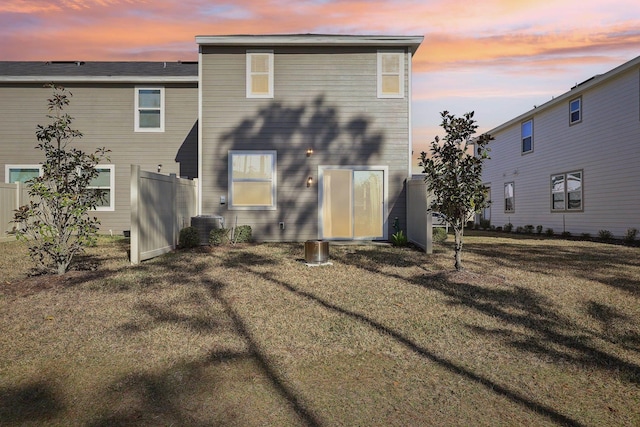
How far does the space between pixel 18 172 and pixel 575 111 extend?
2203 cm

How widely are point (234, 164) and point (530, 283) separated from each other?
9.04 meters

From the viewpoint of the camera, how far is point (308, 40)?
13031 millimetres

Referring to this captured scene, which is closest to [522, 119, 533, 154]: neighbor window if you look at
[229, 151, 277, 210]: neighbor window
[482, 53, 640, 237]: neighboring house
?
[482, 53, 640, 237]: neighboring house

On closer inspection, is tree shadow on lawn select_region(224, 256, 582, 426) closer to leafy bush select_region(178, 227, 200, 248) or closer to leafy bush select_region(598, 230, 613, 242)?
leafy bush select_region(178, 227, 200, 248)

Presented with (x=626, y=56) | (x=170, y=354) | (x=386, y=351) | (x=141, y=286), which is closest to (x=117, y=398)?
(x=170, y=354)

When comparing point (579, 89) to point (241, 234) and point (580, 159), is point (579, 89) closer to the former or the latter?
point (580, 159)

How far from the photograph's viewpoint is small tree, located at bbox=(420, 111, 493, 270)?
758cm

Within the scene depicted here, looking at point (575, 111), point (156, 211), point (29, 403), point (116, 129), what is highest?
point (575, 111)

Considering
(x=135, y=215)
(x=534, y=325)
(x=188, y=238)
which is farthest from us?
(x=188, y=238)

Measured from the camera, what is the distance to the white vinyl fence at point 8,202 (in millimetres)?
13523

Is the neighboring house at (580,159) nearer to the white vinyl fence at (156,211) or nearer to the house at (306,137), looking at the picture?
the house at (306,137)

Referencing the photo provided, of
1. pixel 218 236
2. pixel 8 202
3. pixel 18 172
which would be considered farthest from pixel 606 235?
pixel 18 172

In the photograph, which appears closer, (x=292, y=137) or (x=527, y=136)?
(x=292, y=137)

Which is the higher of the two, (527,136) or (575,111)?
(575,111)
